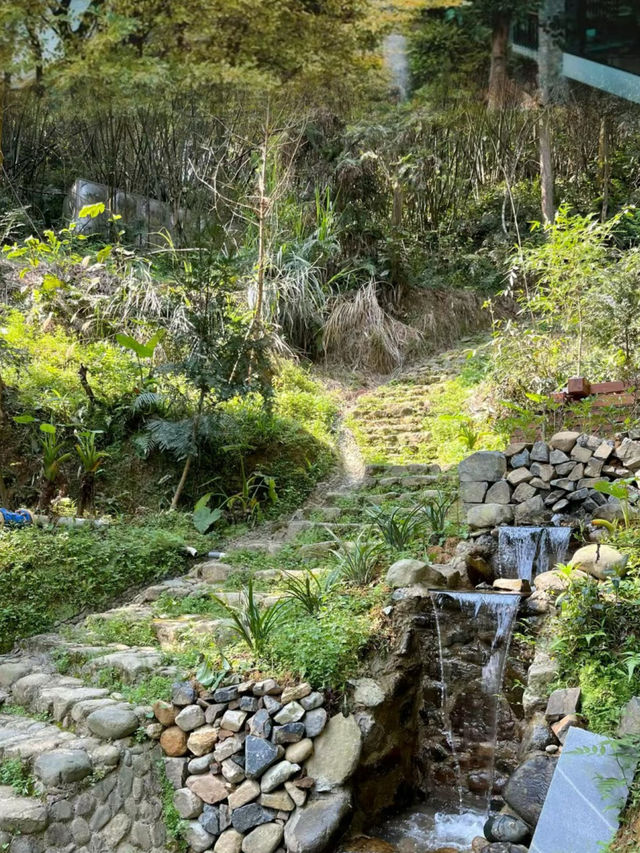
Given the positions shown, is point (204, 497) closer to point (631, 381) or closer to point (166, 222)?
point (631, 381)

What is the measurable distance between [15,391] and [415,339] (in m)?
3.96

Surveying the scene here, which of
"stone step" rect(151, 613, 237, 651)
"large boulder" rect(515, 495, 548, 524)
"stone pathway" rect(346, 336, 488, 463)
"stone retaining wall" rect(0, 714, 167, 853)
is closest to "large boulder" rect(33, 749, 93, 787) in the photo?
"stone retaining wall" rect(0, 714, 167, 853)

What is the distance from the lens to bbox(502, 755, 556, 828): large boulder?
2457mm

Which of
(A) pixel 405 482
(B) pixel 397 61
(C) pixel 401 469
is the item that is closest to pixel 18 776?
(A) pixel 405 482

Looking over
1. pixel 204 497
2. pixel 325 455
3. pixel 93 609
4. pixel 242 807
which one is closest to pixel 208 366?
pixel 204 497

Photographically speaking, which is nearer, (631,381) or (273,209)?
(631,381)

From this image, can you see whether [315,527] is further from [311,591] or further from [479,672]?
[479,672]

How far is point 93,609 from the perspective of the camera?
387 centimetres

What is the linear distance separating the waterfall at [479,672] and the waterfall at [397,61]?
7.96m

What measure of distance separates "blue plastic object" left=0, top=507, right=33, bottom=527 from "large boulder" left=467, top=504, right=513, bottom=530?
243cm

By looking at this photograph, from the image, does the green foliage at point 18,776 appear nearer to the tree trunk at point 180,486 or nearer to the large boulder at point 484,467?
the tree trunk at point 180,486

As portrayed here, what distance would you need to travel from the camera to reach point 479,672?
3.26 m

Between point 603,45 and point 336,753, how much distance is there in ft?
29.3

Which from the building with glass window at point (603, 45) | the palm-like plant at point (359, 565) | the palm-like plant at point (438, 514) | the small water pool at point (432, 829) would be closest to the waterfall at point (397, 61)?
the building with glass window at point (603, 45)
